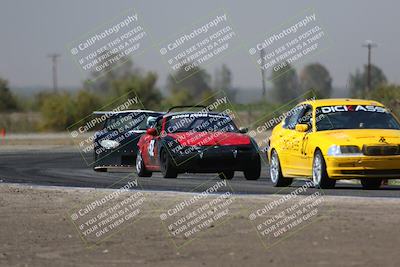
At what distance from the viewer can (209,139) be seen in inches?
925

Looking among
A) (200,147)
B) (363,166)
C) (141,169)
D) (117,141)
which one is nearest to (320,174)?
(363,166)

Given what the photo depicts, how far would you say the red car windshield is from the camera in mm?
24266

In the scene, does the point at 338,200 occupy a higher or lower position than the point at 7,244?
lower

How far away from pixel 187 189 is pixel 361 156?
Result: 3179 mm

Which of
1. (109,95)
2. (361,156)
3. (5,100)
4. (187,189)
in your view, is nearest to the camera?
(361,156)

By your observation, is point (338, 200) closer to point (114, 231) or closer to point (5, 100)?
point (114, 231)

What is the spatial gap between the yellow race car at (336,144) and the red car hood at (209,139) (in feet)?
5.34

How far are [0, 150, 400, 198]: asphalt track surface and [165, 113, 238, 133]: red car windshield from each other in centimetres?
103

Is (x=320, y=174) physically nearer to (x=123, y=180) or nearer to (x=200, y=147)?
(x=200, y=147)

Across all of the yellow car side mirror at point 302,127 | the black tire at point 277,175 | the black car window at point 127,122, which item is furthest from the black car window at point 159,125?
Result: the yellow car side mirror at point 302,127

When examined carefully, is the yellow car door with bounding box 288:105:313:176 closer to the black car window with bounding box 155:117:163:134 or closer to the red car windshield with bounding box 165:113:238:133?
the red car windshield with bounding box 165:113:238:133

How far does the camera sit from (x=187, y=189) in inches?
809

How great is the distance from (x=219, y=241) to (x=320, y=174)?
696 cm

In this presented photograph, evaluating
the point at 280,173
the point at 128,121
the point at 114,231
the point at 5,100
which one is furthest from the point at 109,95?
the point at 114,231
